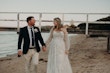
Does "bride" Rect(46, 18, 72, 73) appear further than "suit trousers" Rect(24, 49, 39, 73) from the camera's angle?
Yes

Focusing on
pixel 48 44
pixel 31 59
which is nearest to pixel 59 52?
pixel 48 44

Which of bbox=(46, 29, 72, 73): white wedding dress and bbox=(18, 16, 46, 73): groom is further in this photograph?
bbox=(46, 29, 72, 73): white wedding dress

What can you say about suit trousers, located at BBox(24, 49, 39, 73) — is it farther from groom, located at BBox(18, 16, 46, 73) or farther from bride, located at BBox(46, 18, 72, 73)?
bride, located at BBox(46, 18, 72, 73)

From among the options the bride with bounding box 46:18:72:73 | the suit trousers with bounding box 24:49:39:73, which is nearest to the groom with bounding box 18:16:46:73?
the suit trousers with bounding box 24:49:39:73

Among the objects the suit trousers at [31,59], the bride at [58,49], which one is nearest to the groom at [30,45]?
the suit trousers at [31,59]

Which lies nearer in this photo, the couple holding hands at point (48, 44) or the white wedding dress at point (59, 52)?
the couple holding hands at point (48, 44)

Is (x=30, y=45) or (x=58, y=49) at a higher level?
(x=30, y=45)

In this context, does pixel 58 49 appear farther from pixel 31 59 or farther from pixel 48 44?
pixel 31 59

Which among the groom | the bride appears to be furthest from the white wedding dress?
the groom

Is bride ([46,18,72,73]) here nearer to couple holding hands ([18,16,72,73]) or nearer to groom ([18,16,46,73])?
couple holding hands ([18,16,72,73])

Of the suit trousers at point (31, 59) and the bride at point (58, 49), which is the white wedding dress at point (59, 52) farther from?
the suit trousers at point (31, 59)

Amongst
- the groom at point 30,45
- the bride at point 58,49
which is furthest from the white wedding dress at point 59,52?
the groom at point 30,45

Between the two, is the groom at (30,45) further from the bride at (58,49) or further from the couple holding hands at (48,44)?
the bride at (58,49)

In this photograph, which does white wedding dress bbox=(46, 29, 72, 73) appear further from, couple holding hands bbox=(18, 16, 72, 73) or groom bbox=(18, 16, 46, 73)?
groom bbox=(18, 16, 46, 73)
